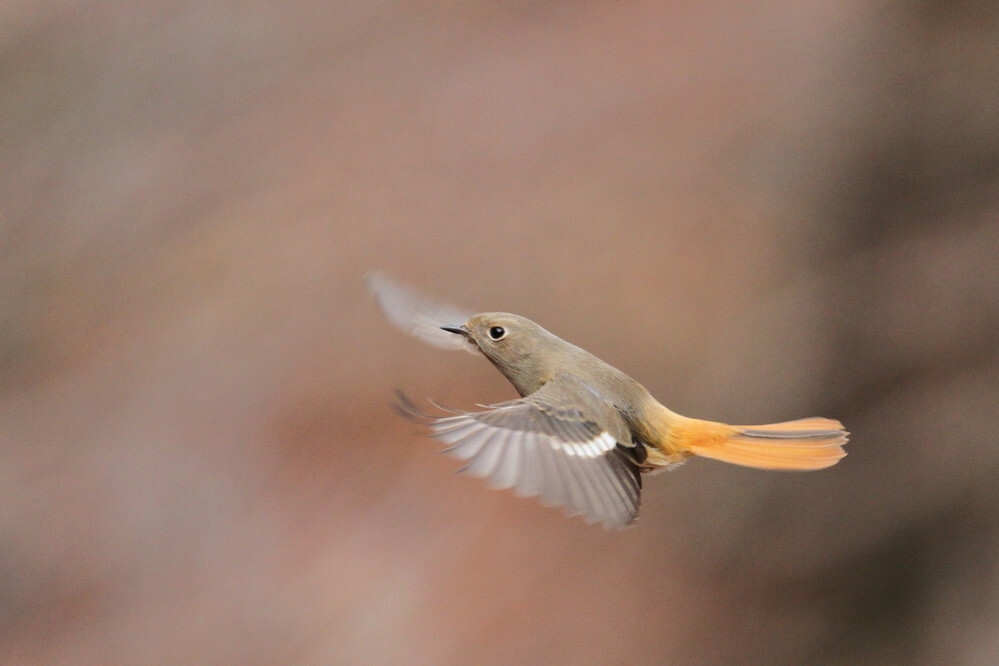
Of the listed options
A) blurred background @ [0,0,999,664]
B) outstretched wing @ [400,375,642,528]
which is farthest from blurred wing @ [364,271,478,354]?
blurred background @ [0,0,999,664]

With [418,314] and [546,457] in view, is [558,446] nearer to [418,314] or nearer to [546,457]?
[546,457]

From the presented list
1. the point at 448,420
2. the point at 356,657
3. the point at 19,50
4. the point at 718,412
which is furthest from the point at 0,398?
the point at 448,420

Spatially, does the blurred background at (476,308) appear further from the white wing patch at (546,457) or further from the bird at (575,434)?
the white wing patch at (546,457)

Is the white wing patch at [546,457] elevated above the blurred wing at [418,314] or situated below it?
below

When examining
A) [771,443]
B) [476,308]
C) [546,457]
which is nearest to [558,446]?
[546,457]

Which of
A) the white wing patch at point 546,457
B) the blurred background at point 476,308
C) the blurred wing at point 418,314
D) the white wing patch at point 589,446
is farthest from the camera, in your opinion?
the blurred background at point 476,308

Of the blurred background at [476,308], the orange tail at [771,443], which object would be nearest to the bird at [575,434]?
the orange tail at [771,443]
